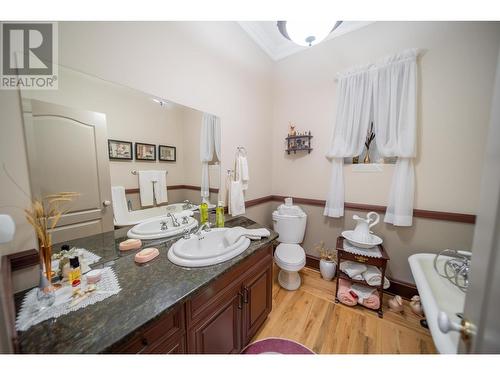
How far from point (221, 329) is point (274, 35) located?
2.80 meters

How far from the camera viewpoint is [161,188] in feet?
4.28

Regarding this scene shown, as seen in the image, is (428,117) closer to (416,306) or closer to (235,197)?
(416,306)

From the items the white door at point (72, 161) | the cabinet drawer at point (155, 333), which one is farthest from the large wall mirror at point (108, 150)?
the cabinet drawer at point (155, 333)

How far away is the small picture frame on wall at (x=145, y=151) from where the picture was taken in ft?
3.73

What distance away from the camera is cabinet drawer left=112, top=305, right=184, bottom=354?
23.0 inches

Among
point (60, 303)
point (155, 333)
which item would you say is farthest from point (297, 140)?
point (60, 303)

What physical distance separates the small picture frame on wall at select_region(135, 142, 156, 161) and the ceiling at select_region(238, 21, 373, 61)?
62.4 inches

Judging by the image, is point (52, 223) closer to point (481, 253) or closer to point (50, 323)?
point (50, 323)

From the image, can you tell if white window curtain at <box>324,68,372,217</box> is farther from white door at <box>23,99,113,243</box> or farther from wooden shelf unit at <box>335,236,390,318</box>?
white door at <box>23,99,113,243</box>

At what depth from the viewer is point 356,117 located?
5.88ft
